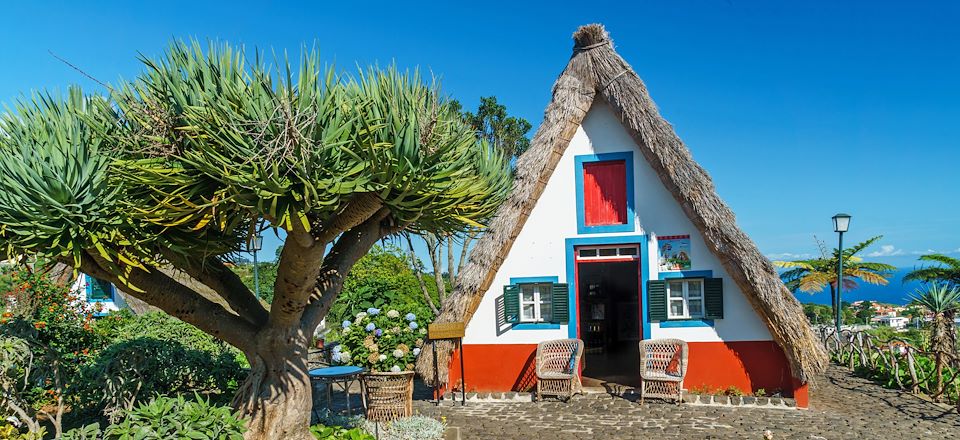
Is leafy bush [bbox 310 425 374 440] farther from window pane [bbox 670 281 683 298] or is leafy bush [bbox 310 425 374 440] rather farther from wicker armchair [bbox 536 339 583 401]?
window pane [bbox 670 281 683 298]

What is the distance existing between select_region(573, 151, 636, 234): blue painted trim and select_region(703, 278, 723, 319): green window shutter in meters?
1.40

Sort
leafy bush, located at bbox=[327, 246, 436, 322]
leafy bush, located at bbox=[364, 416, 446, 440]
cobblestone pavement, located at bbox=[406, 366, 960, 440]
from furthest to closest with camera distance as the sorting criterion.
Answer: leafy bush, located at bbox=[327, 246, 436, 322], cobblestone pavement, located at bbox=[406, 366, 960, 440], leafy bush, located at bbox=[364, 416, 446, 440]

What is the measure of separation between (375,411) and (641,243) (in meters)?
4.83

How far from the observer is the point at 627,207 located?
10141 millimetres

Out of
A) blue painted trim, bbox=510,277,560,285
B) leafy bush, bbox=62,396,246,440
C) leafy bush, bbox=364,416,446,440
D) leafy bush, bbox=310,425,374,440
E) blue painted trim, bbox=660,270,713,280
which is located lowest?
leafy bush, bbox=364,416,446,440

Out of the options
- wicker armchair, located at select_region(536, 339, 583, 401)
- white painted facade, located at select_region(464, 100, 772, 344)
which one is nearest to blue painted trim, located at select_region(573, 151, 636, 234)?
white painted facade, located at select_region(464, 100, 772, 344)

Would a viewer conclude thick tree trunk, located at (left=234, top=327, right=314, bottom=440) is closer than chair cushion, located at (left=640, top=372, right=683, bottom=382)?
Yes

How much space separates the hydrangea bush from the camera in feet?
33.1

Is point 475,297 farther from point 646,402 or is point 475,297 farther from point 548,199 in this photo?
point 646,402

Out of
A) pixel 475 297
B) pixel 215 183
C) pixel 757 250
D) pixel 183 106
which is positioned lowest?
pixel 475 297

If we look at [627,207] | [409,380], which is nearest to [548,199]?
[627,207]

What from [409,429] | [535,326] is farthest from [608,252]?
[409,429]

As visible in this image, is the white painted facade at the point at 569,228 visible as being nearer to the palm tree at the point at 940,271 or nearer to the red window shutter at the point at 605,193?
the red window shutter at the point at 605,193

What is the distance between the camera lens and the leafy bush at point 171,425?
5109 millimetres
